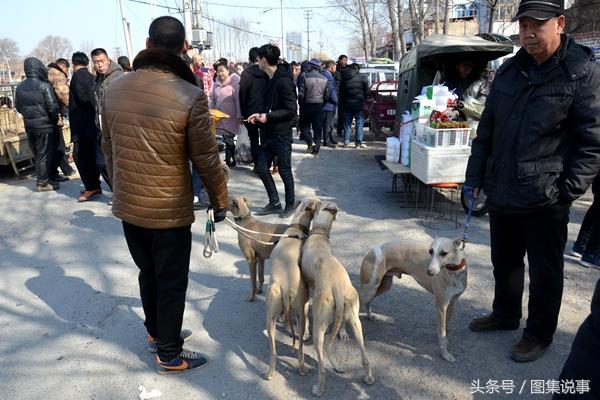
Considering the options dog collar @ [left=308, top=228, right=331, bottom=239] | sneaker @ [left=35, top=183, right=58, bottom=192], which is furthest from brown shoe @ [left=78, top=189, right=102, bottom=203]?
dog collar @ [left=308, top=228, right=331, bottom=239]

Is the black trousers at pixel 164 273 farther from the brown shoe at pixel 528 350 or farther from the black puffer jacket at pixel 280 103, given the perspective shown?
the black puffer jacket at pixel 280 103

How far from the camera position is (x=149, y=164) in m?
2.55

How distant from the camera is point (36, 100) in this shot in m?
7.20

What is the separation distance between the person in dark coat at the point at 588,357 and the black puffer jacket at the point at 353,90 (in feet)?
31.0

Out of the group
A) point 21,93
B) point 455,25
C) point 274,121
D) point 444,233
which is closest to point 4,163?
point 21,93

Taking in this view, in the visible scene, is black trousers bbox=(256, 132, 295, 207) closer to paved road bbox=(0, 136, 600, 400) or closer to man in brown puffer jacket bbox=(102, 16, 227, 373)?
paved road bbox=(0, 136, 600, 400)

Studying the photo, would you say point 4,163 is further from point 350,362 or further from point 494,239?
point 494,239

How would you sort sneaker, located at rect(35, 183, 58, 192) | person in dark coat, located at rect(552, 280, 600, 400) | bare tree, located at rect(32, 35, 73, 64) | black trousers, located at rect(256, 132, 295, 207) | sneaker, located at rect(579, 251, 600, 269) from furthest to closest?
bare tree, located at rect(32, 35, 73, 64) → sneaker, located at rect(35, 183, 58, 192) → black trousers, located at rect(256, 132, 295, 207) → sneaker, located at rect(579, 251, 600, 269) → person in dark coat, located at rect(552, 280, 600, 400)

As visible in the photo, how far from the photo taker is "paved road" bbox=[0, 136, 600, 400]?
288cm

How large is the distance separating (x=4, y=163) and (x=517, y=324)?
8.98 meters

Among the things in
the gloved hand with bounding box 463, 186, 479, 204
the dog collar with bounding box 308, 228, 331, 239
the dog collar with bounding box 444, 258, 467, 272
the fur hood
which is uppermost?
the fur hood

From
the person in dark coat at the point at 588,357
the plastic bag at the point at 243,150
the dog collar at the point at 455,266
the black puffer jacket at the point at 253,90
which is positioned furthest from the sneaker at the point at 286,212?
the person in dark coat at the point at 588,357

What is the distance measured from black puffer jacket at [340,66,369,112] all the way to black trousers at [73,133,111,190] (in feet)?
19.6

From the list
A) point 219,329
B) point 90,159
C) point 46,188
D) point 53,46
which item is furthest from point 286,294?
point 53,46
